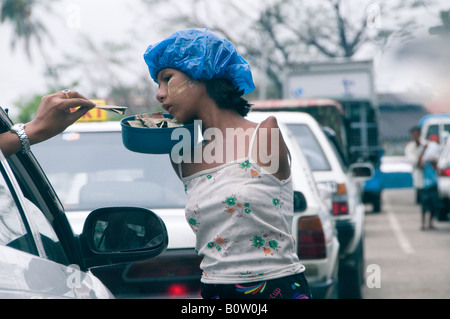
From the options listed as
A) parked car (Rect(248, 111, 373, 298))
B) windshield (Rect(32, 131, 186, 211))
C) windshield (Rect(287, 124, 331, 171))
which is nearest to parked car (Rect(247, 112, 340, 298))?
windshield (Rect(32, 131, 186, 211))

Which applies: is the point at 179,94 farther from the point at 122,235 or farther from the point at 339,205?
the point at 339,205

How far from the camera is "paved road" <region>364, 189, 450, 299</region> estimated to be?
7.12 meters

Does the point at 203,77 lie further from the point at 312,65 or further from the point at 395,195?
the point at 395,195

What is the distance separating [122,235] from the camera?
2.07 m

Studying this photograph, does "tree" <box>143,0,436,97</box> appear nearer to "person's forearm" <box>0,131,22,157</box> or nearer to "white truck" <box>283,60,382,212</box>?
"white truck" <box>283,60,382,212</box>

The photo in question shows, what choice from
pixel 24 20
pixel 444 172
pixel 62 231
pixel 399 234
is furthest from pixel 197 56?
pixel 24 20

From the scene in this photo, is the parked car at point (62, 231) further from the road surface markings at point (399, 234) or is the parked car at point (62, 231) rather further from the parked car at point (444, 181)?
the parked car at point (444, 181)

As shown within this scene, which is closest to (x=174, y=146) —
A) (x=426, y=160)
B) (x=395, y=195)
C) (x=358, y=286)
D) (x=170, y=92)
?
(x=170, y=92)

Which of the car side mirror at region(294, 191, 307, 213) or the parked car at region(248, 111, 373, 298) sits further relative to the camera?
the parked car at region(248, 111, 373, 298)

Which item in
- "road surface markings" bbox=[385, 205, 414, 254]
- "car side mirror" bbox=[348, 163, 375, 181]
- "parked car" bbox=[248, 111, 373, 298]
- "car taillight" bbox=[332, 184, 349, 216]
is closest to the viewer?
"parked car" bbox=[248, 111, 373, 298]

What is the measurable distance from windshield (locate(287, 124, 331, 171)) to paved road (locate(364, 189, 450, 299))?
3.48 ft

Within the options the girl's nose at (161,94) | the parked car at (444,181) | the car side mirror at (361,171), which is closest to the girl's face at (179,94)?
the girl's nose at (161,94)

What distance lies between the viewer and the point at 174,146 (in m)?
2.07

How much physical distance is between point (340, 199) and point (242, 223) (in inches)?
181
